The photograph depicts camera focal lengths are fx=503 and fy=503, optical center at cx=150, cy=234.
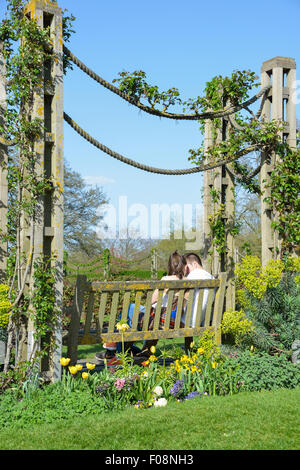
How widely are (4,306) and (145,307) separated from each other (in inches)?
56.1

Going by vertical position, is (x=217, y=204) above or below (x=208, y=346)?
above

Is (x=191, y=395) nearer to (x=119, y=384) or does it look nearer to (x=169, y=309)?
(x=119, y=384)

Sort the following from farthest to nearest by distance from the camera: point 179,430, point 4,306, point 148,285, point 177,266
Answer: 1. point 177,266
2. point 148,285
3. point 4,306
4. point 179,430

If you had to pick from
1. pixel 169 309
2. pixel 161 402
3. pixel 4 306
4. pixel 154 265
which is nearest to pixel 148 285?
pixel 169 309

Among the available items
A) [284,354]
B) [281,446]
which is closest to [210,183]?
[284,354]

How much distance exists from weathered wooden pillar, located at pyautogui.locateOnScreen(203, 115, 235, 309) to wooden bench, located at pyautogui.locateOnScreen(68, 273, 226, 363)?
113cm

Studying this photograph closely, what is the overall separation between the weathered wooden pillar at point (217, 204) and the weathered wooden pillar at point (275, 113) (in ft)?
1.46

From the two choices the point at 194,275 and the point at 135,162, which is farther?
the point at 194,275

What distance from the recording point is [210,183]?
688 cm

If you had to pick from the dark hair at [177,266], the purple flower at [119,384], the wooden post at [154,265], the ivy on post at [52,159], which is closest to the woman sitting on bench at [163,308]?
the dark hair at [177,266]

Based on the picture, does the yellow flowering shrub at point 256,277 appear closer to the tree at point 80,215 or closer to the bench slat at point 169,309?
the bench slat at point 169,309

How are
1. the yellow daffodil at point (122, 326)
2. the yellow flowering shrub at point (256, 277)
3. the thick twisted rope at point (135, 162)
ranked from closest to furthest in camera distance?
1. the yellow daffodil at point (122, 326)
2. the thick twisted rope at point (135, 162)
3. the yellow flowering shrub at point (256, 277)

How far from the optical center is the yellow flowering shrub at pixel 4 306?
425 centimetres

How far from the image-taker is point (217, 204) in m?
6.81
